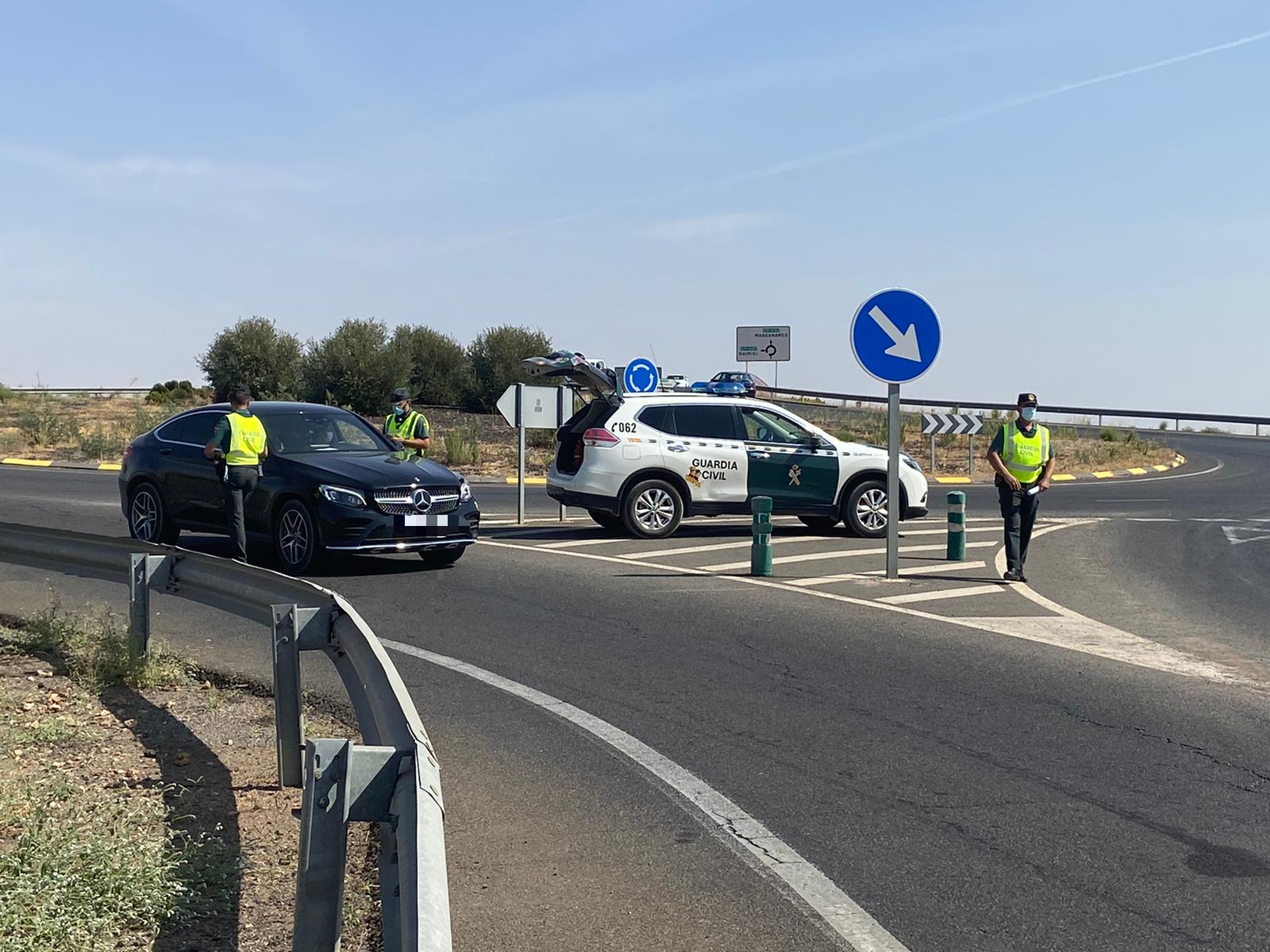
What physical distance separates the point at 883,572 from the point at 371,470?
5.37m

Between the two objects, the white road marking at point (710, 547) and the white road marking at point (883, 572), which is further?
the white road marking at point (710, 547)

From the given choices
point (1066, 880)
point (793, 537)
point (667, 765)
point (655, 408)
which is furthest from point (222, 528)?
point (1066, 880)

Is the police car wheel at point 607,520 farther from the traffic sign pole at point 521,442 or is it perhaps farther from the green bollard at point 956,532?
the green bollard at point 956,532

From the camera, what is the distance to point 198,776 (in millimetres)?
6195

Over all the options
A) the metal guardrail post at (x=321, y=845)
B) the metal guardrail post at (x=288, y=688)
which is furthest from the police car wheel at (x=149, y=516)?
the metal guardrail post at (x=321, y=845)

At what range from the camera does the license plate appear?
44.0 ft

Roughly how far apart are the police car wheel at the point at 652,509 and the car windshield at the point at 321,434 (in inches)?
142

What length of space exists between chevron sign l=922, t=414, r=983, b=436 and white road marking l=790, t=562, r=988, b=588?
→ 1709cm

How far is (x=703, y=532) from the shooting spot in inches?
723

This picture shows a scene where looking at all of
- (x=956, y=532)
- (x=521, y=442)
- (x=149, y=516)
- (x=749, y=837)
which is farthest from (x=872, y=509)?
(x=749, y=837)

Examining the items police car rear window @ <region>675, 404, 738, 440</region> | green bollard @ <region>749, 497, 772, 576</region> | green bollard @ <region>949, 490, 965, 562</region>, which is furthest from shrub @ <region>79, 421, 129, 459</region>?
green bollard @ <region>949, 490, 965, 562</region>

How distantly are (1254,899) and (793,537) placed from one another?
43.1 ft

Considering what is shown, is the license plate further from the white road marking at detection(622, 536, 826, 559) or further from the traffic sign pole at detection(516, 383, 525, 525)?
the traffic sign pole at detection(516, 383, 525, 525)

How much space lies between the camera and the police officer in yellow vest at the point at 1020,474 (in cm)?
1363
